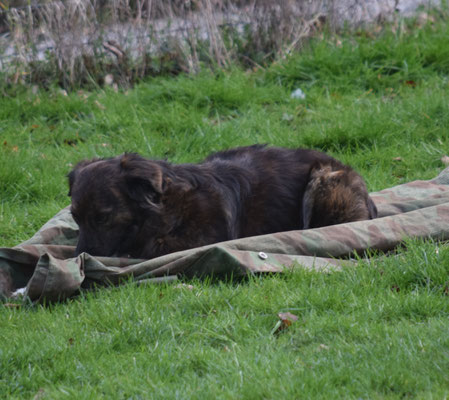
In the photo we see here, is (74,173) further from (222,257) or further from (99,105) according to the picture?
(99,105)

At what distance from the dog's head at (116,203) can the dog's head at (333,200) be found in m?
1.18

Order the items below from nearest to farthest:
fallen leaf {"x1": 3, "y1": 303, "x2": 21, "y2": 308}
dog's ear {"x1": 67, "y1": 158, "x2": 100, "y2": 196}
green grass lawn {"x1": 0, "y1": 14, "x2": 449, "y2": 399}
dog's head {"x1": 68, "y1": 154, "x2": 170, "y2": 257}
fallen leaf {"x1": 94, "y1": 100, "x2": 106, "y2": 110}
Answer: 1. green grass lawn {"x1": 0, "y1": 14, "x2": 449, "y2": 399}
2. fallen leaf {"x1": 3, "y1": 303, "x2": 21, "y2": 308}
3. dog's head {"x1": 68, "y1": 154, "x2": 170, "y2": 257}
4. dog's ear {"x1": 67, "y1": 158, "x2": 100, "y2": 196}
5. fallen leaf {"x1": 94, "y1": 100, "x2": 106, "y2": 110}

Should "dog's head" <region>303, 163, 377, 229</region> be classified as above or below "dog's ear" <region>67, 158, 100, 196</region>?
below

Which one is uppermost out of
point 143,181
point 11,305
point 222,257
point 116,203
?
point 143,181

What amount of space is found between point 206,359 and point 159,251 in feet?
5.54

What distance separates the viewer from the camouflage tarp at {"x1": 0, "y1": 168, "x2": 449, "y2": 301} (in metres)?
4.23

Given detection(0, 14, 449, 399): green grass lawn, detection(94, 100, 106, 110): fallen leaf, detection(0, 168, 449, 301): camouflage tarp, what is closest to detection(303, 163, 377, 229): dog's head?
detection(0, 168, 449, 301): camouflage tarp

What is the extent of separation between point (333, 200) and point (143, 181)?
4.80 feet

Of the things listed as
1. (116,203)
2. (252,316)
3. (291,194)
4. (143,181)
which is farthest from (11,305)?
(291,194)

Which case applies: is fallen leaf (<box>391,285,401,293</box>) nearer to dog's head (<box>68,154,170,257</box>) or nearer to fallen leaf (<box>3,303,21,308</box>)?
dog's head (<box>68,154,170,257</box>)

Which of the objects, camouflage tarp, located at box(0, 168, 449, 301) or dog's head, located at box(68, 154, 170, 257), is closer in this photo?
camouflage tarp, located at box(0, 168, 449, 301)

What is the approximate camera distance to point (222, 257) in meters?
4.38

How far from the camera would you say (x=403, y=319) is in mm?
3609

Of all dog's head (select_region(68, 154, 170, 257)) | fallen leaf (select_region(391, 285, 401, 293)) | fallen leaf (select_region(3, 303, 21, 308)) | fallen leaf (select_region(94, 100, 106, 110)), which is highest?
dog's head (select_region(68, 154, 170, 257))
